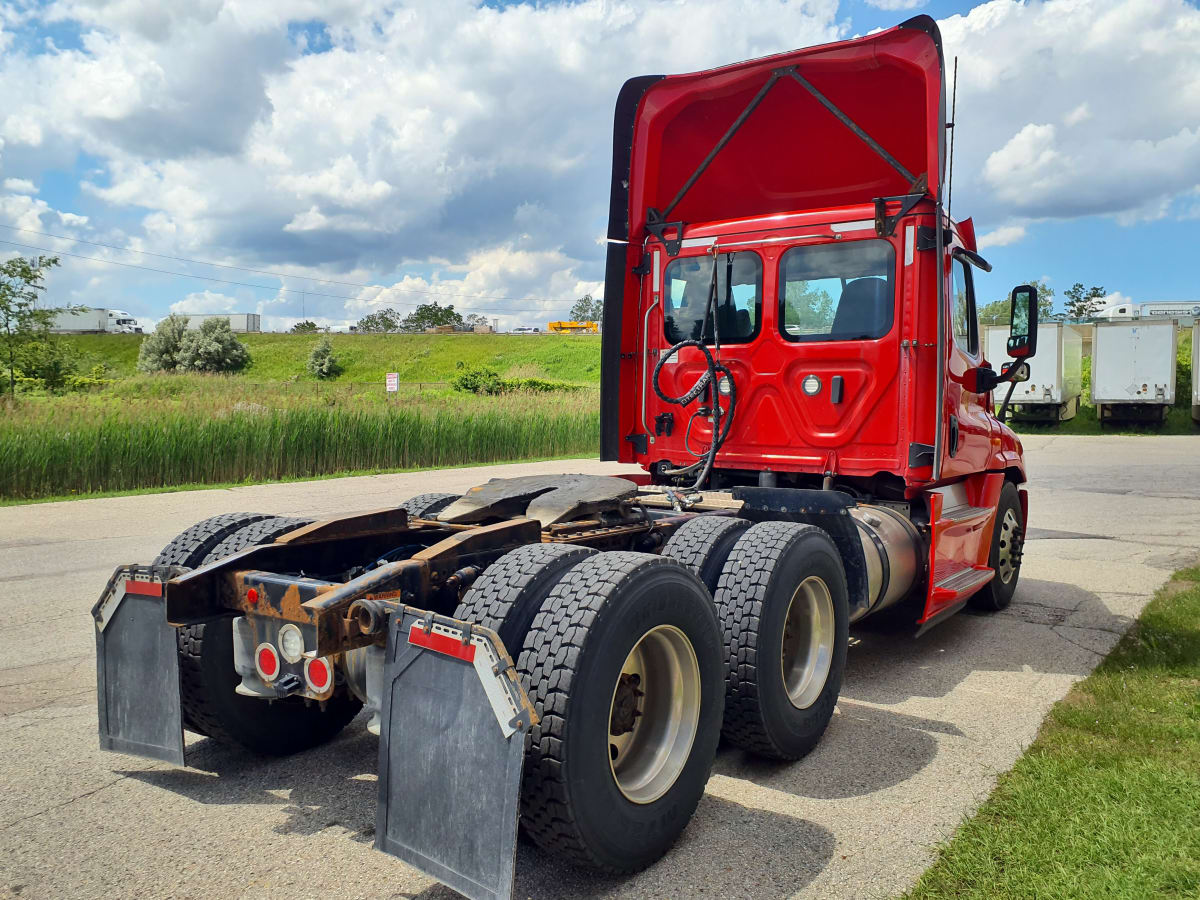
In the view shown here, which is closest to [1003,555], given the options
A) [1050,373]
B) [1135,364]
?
[1050,373]

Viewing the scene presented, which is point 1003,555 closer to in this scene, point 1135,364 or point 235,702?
point 235,702

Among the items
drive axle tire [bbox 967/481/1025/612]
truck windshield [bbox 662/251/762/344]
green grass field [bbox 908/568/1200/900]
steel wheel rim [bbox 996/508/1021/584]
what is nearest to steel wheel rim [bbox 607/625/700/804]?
green grass field [bbox 908/568/1200/900]

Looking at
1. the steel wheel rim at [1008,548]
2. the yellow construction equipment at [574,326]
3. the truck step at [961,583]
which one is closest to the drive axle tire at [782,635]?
the truck step at [961,583]

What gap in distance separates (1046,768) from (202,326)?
238 ft

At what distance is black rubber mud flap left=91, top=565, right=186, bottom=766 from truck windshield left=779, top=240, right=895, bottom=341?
12.6 ft

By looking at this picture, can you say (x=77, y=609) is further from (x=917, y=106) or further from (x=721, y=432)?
(x=917, y=106)

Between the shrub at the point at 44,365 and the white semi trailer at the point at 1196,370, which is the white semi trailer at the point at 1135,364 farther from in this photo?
the shrub at the point at 44,365

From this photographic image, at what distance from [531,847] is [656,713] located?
61 cm

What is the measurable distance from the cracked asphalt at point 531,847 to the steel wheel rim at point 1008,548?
31 cm

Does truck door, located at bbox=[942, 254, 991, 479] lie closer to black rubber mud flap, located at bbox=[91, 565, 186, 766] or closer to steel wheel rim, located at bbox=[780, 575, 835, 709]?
steel wheel rim, located at bbox=[780, 575, 835, 709]

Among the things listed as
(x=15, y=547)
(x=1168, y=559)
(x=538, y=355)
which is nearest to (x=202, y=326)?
(x=538, y=355)

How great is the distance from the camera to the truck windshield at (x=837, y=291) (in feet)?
17.6

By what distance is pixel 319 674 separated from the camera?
284 cm

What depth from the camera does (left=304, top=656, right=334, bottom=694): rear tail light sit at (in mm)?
2812
